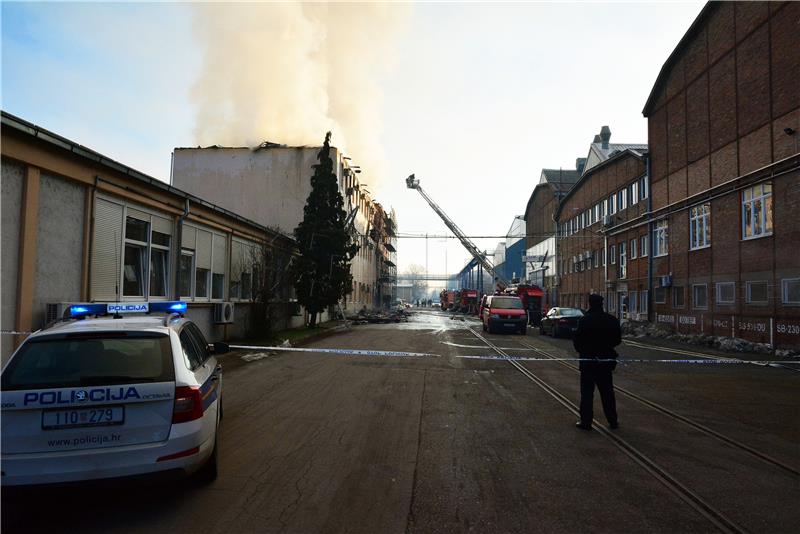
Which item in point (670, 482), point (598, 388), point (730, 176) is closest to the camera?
point (670, 482)

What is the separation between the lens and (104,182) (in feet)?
35.2

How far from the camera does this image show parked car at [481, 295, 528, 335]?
25.1 m

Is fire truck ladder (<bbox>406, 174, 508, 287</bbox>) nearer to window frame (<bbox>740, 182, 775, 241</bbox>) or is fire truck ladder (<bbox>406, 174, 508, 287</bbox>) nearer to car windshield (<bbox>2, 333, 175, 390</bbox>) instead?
window frame (<bbox>740, 182, 775, 241</bbox>)

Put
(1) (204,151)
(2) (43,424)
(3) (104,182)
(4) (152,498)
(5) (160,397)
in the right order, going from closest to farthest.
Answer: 1. (2) (43,424)
2. (5) (160,397)
3. (4) (152,498)
4. (3) (104,182)
5. (1) (204,151)

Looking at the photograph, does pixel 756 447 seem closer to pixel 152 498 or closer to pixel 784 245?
pixel 152 498

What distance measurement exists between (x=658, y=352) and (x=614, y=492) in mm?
14676

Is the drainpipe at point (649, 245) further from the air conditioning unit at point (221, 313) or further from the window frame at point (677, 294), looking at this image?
the air conditioning unit at point (221, 313)

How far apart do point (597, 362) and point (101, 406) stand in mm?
5751

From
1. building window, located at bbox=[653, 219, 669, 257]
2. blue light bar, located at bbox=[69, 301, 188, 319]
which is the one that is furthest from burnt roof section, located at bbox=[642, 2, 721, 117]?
blue light bar, located at bbox=[69, 301, 188, 319]

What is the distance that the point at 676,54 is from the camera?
1007 inches

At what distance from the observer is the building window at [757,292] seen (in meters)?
18.7

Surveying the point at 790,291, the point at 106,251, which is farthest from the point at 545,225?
the point at 106,251

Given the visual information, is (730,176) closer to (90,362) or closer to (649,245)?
(649,245)

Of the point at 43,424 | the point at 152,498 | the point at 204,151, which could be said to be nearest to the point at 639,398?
the point at 152,498
